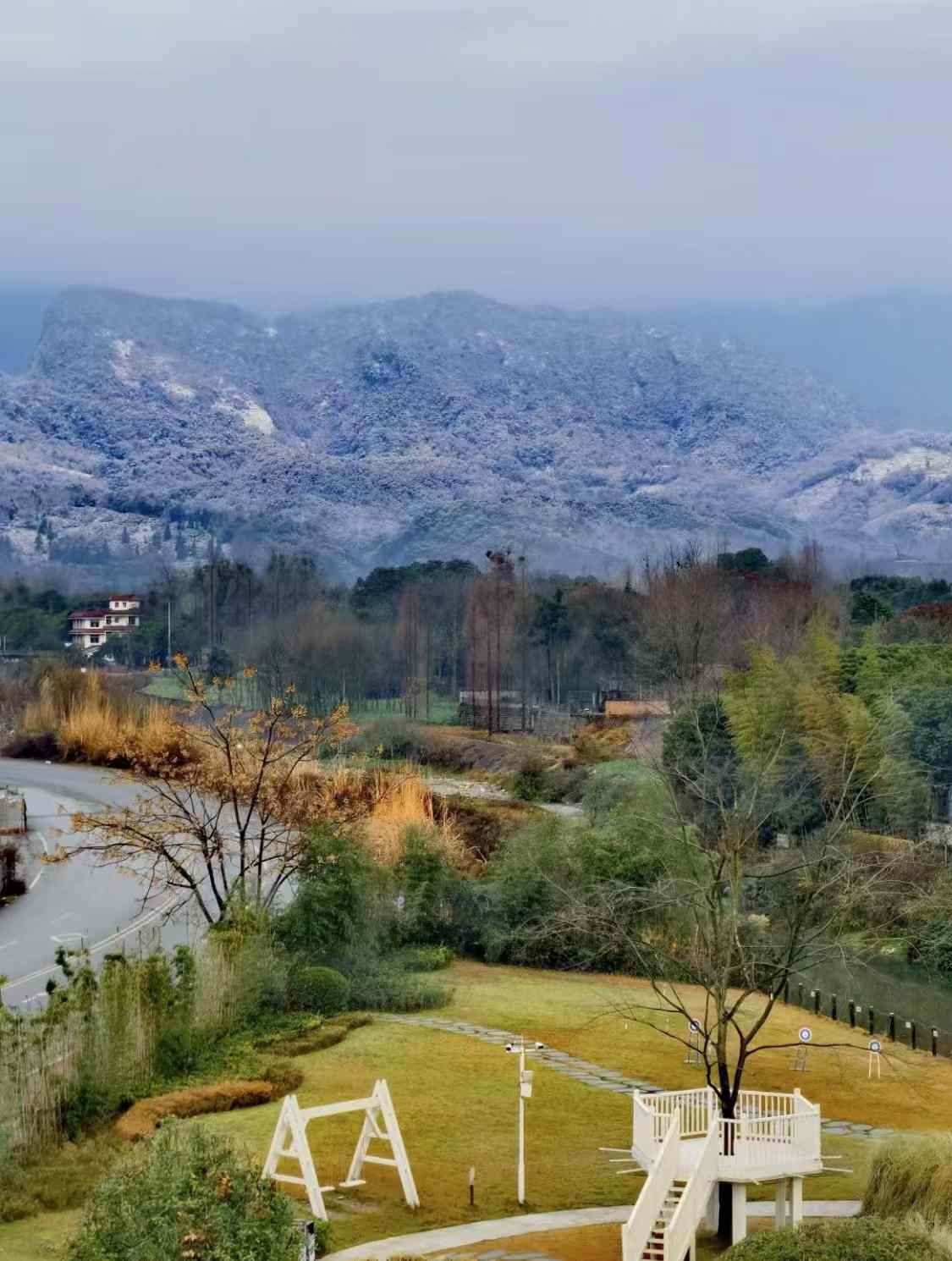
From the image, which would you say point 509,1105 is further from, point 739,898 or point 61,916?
point 61,916

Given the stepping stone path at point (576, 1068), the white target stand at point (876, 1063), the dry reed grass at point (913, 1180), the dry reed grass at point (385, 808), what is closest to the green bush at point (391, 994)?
the stepping stone path at point (576, 1068)

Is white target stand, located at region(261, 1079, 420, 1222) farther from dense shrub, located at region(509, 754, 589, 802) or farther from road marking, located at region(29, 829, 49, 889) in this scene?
dense shrub, located at region(509, 754, 589, 802)

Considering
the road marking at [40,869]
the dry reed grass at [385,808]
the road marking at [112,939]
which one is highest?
the dry reed grass at [385,808]

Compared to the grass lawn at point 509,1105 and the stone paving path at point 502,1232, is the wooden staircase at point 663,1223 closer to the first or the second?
the grass lawn at point 509,1105

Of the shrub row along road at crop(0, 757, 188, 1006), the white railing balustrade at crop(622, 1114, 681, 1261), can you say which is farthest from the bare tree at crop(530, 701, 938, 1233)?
the shrub row along road at crop(0, 757, 188, 1006)

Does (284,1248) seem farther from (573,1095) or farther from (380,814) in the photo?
(380,814)

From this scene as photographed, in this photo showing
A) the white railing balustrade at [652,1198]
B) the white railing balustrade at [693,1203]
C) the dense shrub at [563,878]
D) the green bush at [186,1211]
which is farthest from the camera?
the dense shrub at [563,878]
